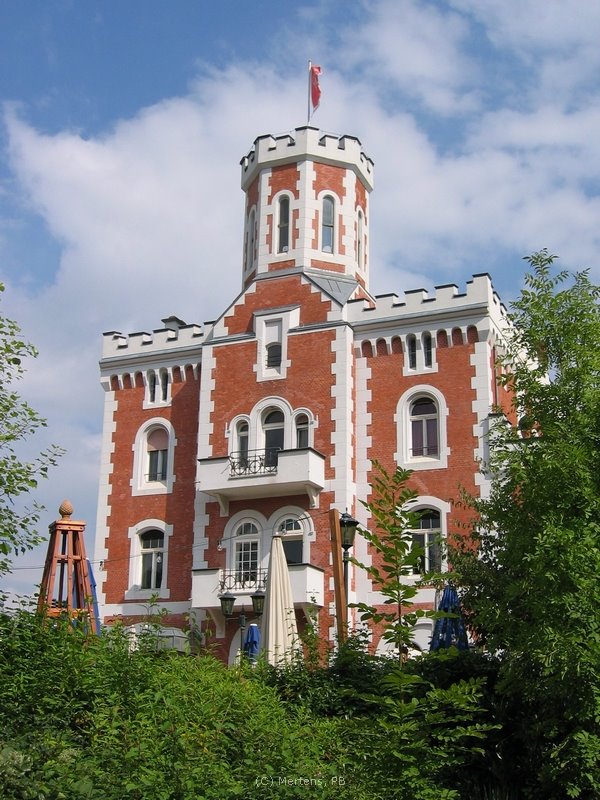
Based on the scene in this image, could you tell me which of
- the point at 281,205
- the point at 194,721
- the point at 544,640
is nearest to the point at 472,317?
the point at 281,205

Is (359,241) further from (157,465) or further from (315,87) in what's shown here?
(157,465)

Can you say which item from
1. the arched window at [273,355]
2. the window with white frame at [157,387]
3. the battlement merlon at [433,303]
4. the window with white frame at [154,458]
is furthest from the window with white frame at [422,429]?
the window with white frame at [157,387]

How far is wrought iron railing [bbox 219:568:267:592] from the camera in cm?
2902

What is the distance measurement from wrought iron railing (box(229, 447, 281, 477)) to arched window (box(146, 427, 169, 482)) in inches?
125

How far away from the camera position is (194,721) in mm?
12055

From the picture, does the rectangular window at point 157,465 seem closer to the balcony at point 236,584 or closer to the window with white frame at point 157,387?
the window with white frame at point 157,387

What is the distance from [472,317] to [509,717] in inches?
609

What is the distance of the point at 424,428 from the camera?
1164 inches

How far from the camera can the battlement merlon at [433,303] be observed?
2959cm

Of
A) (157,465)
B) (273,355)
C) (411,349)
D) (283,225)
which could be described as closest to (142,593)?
(157,465)

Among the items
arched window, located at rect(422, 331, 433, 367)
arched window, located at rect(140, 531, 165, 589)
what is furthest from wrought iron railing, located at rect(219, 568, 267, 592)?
arched window, located at rect(422, 331, 433, 367)

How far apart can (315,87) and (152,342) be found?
34.9ft

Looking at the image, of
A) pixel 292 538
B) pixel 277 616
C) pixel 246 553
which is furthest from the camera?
pixel 246 553

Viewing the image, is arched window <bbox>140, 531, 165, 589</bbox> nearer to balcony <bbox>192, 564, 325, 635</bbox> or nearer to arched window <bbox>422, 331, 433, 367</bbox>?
balcony <bbox>192, 564, 325, 635</bbox>
